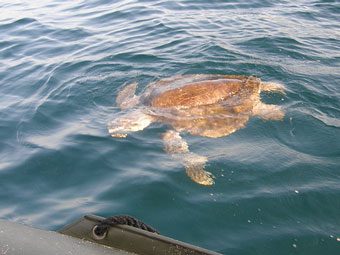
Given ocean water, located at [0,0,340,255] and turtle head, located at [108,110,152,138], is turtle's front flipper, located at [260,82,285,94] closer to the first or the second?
ocean water, located at [0,0,340,255]

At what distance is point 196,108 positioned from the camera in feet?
19.7

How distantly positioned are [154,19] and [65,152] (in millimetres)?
6854

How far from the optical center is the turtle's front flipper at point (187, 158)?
4.56m

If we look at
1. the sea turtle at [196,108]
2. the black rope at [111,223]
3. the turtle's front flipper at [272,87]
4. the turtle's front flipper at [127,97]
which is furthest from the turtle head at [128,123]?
the black rope at [111,223]

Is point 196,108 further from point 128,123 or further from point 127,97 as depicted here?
point 127,97

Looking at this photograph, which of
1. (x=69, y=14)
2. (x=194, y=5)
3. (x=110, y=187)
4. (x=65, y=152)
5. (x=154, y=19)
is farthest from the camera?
(x=69, y=14)

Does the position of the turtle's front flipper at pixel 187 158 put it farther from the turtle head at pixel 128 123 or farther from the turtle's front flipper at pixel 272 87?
the turtle's front flipper at pixel 272 87

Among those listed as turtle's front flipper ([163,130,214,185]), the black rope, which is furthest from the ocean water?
the black rope

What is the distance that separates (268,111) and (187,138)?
1.36 metres

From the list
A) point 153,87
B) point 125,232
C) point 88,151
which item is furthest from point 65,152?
point 125,232

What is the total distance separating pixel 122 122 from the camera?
587cm

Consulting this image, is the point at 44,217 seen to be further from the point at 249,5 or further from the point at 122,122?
the point at 249,5

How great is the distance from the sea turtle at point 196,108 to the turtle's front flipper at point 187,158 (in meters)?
0.01

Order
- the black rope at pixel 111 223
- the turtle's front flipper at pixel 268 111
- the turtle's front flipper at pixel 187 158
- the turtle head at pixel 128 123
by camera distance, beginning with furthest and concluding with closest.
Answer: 1. the turtle's front flipper at pixel 268 111
2. the turtle head at pixel 128 123
3. the turtle's front flipper at pixel 187 158
4. the black rope at pixel 111 223
